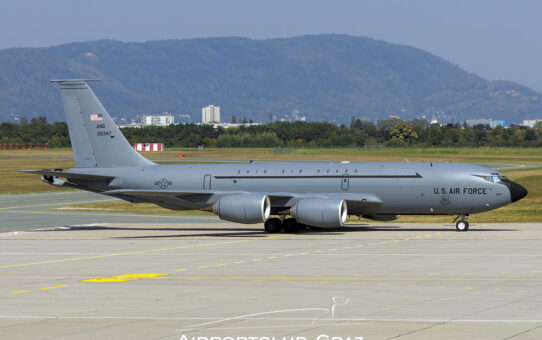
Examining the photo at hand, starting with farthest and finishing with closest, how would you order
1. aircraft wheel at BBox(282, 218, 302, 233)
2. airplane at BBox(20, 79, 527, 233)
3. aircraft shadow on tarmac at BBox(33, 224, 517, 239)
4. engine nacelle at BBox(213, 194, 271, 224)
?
aircraft wheel at BBox(282, 218, 302, 233), aircraft shadow on tarmac at BBox(33, 224, 517, 239), airplane at BBox(20, 79, 527, 233), engine nacelle at BBox(213, 194, 271, 224)

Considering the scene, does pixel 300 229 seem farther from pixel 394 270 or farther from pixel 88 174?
pixel 394 270

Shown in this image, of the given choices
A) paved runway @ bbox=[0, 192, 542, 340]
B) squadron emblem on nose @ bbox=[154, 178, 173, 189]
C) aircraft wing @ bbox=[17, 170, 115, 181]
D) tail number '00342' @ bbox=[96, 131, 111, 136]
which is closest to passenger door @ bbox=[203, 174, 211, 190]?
squadron emblem on nose @ bbox=[154, 178, 173, 189]

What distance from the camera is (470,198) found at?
4547 cm

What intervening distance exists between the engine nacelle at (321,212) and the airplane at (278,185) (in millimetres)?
51

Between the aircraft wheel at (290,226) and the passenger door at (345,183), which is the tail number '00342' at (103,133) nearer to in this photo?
the aircraft wheel at (290,226)

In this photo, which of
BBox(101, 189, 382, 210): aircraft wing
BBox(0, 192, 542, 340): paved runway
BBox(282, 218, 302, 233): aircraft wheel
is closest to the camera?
BBox(0, 192, 542, 340): paved runway

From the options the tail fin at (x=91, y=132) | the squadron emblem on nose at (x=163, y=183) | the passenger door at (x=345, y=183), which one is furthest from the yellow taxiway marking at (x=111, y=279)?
the tail fin at (x=91, y=132)

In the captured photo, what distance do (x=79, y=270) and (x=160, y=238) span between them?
43.3 feet

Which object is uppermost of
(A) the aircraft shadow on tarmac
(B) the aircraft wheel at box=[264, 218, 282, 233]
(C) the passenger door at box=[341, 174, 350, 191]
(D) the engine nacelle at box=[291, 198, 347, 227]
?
(C) the passenger door at box=[341, 174, 350, 191]

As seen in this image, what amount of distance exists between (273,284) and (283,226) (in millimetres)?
20951

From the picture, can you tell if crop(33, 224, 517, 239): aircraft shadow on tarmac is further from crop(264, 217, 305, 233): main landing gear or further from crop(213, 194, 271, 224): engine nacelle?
crop(213, 194, 271, 224): engine nacelle

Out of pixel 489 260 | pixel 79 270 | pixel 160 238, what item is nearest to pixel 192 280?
pixel 79 270

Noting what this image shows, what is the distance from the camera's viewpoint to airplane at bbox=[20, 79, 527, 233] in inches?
1778

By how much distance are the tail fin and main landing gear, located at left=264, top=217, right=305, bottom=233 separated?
9109mm
